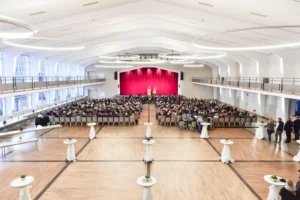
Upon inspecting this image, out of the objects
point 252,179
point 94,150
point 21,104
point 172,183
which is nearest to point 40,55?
point 21,104

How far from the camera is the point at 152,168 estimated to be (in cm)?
853

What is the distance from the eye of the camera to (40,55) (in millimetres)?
20359

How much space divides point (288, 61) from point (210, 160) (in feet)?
37.5

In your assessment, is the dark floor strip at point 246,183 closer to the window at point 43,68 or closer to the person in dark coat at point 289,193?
the person in dark coat at point 289,193

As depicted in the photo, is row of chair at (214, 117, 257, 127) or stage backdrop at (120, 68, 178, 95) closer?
row of chair at (214, 117, 257, 127)

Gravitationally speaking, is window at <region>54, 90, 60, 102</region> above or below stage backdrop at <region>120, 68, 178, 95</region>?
below

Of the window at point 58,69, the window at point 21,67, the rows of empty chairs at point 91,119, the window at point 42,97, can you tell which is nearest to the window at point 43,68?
the window at point 42,97

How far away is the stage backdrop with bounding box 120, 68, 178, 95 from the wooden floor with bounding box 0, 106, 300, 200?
24012 mm

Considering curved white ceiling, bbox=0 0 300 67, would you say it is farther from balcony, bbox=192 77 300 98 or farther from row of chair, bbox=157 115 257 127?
row of chair, bbox=157 115 257 127

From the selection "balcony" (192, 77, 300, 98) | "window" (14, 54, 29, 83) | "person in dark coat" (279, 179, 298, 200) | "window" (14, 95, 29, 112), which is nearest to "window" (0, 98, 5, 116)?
"window" (14, 95, 29, 112)

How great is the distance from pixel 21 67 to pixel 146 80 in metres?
20.6

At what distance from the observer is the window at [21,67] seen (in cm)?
1819

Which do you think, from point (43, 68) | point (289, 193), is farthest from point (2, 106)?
point (289, 193)

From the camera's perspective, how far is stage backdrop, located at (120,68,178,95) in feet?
120
